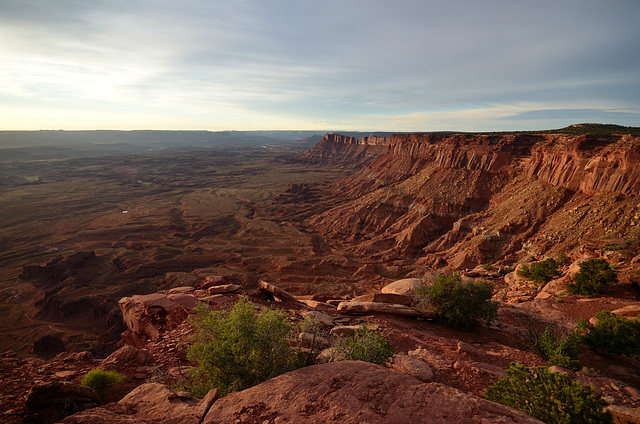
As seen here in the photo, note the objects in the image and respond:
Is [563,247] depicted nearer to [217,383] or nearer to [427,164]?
[217,383]

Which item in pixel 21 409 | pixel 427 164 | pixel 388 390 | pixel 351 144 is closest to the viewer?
pixel 388 390

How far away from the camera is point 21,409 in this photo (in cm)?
661

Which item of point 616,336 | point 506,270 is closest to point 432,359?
point 616,336

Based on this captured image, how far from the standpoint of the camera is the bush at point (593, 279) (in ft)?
54.4

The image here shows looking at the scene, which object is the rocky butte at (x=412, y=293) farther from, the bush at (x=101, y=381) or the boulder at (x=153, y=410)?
the bush at (x=101, y=381)

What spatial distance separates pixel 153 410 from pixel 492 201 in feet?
152

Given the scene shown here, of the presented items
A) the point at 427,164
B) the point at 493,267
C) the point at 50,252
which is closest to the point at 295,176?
the point at 427,164

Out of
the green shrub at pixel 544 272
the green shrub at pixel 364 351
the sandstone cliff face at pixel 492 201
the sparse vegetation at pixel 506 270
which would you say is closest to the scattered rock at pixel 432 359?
the green shrub at pixel 364 351

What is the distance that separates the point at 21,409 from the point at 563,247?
117 feet

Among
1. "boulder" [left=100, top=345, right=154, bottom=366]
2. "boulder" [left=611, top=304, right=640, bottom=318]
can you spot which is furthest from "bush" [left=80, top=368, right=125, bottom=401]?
"boulder" [left=611, top=304, right=640, bottom=318]

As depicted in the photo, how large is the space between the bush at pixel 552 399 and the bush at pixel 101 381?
11778 millimetres

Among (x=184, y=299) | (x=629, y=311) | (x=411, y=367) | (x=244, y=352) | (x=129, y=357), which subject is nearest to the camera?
(x=244, y=352)

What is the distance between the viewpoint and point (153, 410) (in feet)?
21.9

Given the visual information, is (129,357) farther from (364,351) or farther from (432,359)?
(432,359)
